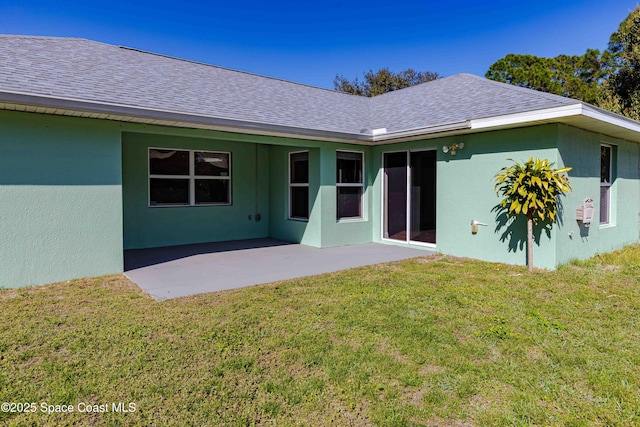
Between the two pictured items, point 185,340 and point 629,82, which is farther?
point 629,82

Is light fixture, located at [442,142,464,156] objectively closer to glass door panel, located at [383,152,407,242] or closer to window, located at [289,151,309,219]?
glass door panel, located at [383,152,407,242]

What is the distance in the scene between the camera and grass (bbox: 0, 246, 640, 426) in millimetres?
2740

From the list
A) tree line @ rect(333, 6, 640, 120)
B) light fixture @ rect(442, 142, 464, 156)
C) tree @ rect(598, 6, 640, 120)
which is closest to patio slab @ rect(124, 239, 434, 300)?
light fixture @ rect(442, 142, 464, 156)

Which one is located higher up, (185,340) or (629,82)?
(629,82)

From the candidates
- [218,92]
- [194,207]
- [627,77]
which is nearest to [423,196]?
[218,92]

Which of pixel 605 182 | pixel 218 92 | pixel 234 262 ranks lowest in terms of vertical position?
pixel 234 262

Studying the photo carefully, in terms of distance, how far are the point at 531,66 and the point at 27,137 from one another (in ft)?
91.3

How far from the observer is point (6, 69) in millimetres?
5945

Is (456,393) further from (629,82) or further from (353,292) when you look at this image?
(629,82)

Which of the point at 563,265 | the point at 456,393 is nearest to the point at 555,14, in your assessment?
the point at 563,265

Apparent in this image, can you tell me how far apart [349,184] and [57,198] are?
250 inches

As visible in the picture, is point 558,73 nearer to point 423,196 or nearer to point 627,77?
point 627,77

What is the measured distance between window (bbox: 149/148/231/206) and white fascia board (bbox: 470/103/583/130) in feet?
21.2

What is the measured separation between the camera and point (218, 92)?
8.95m
